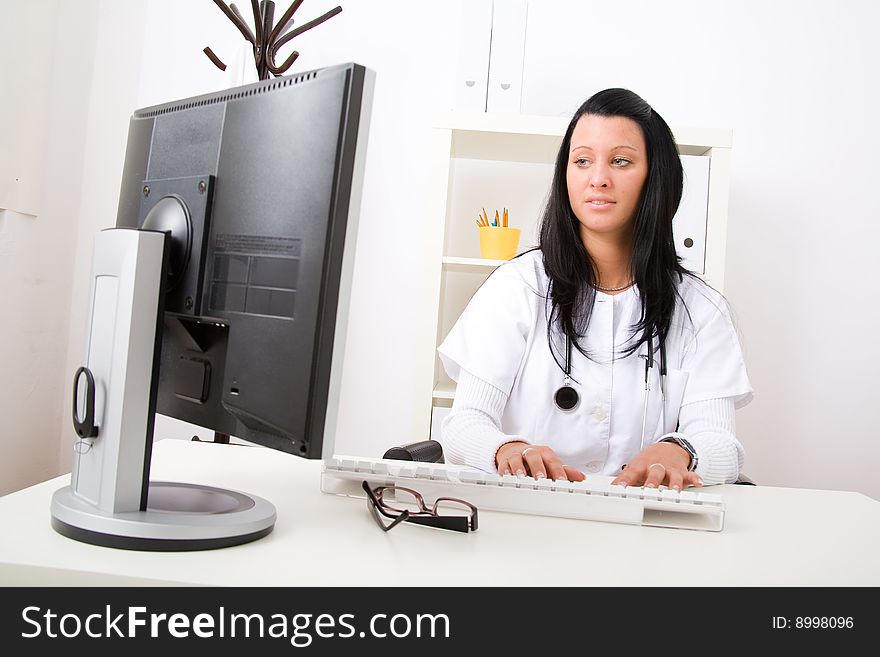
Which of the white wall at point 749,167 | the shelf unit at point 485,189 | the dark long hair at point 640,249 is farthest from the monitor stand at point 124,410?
the white wall at point 749,167

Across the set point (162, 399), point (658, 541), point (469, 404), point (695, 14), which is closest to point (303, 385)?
point (162, 399)

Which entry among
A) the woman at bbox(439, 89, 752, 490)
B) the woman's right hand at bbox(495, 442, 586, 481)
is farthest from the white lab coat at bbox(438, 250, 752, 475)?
the woman's right hand at bbox(495, 442, 586, 481)

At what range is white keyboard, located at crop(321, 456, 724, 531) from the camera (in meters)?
0.93

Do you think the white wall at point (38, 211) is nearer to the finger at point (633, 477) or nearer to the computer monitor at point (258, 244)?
the computer monitor at point (258, 244)

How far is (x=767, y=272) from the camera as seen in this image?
2605 mm

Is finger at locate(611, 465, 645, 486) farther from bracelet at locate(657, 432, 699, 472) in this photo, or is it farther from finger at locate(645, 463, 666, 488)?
bracelet at locate(657, 432, 699, 472)

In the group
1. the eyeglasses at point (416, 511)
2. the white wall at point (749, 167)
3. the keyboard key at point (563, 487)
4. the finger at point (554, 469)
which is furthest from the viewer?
the white wall at point (749, 167)

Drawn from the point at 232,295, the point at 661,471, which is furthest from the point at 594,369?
the point at 232,295

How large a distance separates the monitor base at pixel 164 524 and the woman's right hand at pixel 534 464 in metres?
0.40

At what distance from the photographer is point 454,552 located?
2.53 ft

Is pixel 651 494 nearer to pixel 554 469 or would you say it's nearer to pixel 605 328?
pixel 554 469

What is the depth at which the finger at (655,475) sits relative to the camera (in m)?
1.10

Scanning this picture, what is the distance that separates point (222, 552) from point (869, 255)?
2.51 metres

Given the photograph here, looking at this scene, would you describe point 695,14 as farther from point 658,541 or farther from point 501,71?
point 658,541
